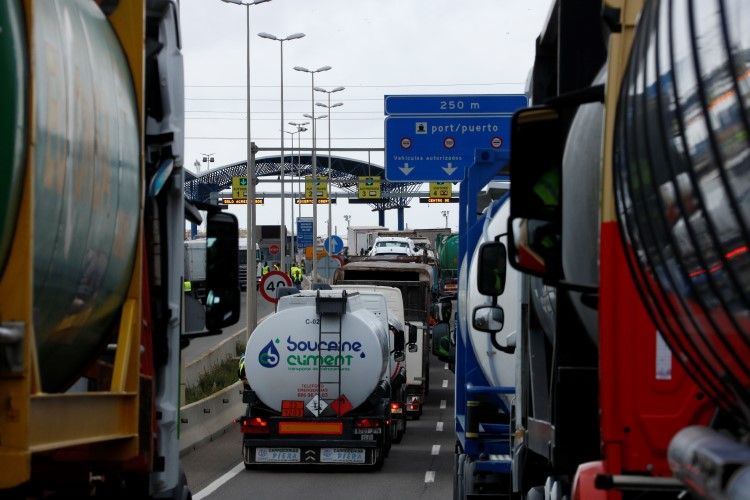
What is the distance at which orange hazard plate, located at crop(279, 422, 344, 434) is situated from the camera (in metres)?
18.3

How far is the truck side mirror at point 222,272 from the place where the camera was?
718 cm

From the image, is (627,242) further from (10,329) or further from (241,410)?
(241,410)

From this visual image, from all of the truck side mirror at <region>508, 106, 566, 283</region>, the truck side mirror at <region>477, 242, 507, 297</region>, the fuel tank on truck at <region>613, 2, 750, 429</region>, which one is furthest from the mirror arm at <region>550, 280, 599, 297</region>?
the truck side mirror at <region>477, 242, 507, 297</region>

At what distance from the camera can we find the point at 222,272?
7320 millimetres

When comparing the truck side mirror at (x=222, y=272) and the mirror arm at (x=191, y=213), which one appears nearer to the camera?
the truck side mirror at (x=222, y=272)

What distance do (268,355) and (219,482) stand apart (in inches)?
69.8

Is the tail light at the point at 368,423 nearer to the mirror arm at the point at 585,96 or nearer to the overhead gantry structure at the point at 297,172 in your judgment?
the mirror arm at the point at 585,96

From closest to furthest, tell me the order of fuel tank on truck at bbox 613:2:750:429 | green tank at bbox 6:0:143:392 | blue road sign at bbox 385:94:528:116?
fuel tank on truck at bbox 613:2:750:429 < green tank at bbox 6:0:143:392 < blue road sign at bbox 385:94:528:116

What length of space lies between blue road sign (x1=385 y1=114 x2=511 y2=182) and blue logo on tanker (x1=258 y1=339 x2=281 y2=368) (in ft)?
32.1

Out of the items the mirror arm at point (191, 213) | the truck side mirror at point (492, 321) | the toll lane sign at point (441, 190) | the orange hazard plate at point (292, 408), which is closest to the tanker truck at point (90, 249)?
the mirror arm at point (191, 213)

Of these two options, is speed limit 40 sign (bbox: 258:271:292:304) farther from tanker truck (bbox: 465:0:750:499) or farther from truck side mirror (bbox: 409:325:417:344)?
tanker truck (bbox: 465:0:750:499)

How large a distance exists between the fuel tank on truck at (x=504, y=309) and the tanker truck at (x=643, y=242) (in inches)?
188

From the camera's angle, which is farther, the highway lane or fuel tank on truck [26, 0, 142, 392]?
the highway lane

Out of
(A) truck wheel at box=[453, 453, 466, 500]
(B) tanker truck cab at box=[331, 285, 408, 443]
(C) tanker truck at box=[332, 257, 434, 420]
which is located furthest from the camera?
(C) tanker truck at box=[332, 257, 434, 420]
